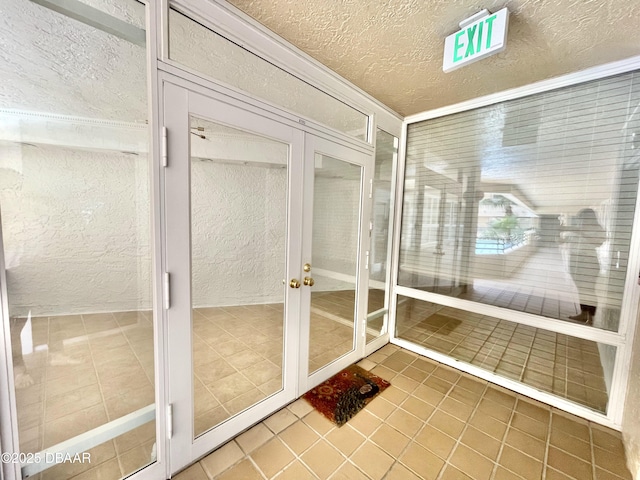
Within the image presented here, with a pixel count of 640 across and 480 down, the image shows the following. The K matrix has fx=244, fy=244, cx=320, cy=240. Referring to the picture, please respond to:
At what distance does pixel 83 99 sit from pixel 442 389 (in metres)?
3.15

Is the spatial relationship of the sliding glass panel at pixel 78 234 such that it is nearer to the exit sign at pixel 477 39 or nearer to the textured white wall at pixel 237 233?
the textured white wall at pixel 237 233

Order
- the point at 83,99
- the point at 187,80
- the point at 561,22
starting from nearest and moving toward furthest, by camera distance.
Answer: the point at 83,99, the point at 187,80, the point at 561,22

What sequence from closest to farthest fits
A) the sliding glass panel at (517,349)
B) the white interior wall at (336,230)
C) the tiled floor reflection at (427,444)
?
the tiled floor reflection at (427,444) → the sliding glass panel at (517,349) → the white interior wall at (336,230)

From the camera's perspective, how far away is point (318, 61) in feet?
6.12

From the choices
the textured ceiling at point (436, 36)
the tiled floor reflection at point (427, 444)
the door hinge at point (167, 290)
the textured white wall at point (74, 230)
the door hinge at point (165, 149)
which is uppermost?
the textured ceiling at point (436, 36)

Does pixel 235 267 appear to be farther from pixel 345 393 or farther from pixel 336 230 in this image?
pixel 345 393

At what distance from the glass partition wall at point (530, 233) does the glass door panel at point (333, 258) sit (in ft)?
2.78

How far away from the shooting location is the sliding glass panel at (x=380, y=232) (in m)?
2.63

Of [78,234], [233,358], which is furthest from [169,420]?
[78,234]

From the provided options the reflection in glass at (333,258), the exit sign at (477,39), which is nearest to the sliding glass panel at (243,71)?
the reflection in glass at (333,258)

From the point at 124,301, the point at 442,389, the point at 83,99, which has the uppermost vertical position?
the point at 83,99

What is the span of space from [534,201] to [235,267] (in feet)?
8.36

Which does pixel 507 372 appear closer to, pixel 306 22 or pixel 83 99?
pixel 306 22

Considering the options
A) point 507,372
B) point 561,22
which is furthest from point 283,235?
point 507,372
